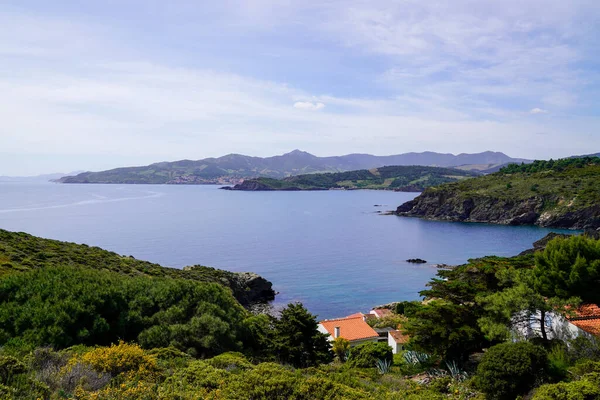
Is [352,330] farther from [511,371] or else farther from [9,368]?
[9,368]

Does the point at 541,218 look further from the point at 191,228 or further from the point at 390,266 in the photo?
the point at 191,228

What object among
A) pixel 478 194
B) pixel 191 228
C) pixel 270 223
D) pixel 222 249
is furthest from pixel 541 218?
pixel 191 228

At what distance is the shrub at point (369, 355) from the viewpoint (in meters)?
19.9

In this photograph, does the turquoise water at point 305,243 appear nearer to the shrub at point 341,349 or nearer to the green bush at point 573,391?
the shrub at point 341,349

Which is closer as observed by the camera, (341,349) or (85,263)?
(341,349)

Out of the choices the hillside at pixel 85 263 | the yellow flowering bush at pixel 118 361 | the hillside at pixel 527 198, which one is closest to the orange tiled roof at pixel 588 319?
the yellow flowering bush at pixel 118 361

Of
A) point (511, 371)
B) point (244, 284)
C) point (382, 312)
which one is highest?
point (511, 371)

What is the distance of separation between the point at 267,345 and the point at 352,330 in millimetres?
11802

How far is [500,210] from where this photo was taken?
106062 mm

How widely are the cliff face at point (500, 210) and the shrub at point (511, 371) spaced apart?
295ft

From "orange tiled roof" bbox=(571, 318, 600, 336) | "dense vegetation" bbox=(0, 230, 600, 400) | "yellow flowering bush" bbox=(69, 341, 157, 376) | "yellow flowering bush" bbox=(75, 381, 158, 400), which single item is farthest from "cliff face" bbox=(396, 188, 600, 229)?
"yellow flowering bush" bbox=(75, 381, 158, 400)

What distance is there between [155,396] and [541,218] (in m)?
109

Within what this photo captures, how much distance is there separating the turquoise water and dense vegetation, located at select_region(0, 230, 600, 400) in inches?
863

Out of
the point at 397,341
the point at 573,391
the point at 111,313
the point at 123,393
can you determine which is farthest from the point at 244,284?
the point at 123,393
